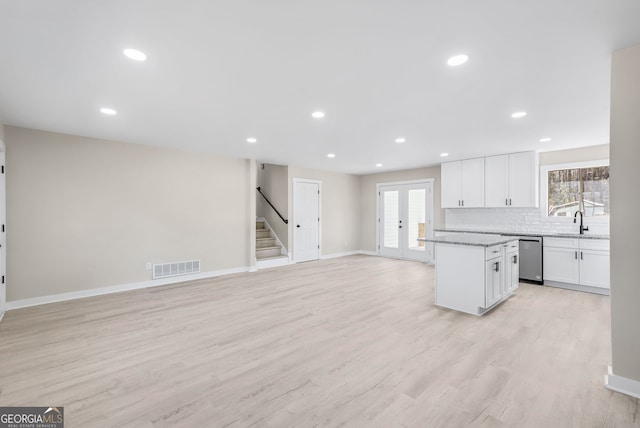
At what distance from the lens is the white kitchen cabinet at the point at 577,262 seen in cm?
467

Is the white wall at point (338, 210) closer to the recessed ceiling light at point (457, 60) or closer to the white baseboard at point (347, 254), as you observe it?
the white baseboard at point (347, 254)

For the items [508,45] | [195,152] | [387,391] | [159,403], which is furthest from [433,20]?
[195,152]

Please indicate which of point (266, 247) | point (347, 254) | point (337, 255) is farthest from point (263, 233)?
point (347, 254)

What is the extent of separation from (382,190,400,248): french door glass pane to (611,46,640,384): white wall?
6.20m

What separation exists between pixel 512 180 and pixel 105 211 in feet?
24.9

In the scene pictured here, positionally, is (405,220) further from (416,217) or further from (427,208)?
(427,208)

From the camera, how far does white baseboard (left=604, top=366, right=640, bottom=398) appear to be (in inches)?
81.9

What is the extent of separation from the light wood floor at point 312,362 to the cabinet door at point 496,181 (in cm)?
227

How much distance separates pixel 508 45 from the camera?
2.08m

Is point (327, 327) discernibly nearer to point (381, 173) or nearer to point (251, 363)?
point (251, 363)

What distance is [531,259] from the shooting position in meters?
5.35

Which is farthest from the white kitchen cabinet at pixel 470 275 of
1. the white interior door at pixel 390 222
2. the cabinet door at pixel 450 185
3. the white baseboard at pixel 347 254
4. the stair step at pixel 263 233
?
the stair step at pixel 263 233

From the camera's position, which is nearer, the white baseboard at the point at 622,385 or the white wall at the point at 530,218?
the white baseboard at the point at 622,385

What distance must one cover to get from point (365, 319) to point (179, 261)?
12.8ft
